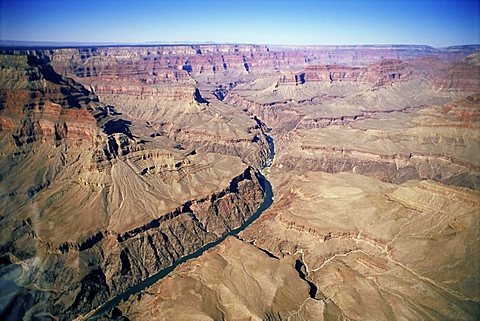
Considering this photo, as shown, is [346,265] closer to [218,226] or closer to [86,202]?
[218,226]

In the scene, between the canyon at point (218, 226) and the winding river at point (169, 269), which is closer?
the canyon at point (218, 226)

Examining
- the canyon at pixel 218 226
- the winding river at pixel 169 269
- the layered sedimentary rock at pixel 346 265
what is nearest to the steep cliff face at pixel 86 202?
the canyon at pixel 218 226

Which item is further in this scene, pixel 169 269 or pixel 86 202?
pixel 86 202

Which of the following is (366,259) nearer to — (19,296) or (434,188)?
(434,188)

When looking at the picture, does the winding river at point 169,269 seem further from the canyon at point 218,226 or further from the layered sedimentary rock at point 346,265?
the layered sedimentary rock at point 346,265

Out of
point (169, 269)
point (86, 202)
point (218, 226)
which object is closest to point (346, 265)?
point (218, 226)

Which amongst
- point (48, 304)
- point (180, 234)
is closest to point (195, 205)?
point (180, 234)

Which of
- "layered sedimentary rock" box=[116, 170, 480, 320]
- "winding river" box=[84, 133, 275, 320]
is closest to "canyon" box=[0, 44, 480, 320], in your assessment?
"layered sedimentary rock" box=[116, 170, 480, 320]

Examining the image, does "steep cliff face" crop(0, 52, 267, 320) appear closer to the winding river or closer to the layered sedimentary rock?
the winding river
